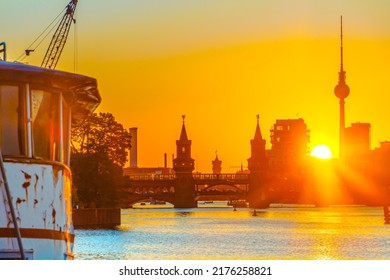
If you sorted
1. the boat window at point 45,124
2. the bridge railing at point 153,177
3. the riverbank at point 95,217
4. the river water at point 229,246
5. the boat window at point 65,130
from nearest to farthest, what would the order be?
1. the boat window at point 45,124
2. the boat window at point 65,130
3. the river water at point 229,246
4. the riverbank at point 95,217
5. the bridge railing at point 153,177

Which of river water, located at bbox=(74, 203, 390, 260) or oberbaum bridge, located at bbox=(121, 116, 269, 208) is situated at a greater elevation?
oberbaum bridge, located at bbox=(121, 116, 269, 208)

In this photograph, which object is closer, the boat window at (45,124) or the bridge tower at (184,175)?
the boat window at (45,124)

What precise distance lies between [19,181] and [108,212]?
41.5 metres

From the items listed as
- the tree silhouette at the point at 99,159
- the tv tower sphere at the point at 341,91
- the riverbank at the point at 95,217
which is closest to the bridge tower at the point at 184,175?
the tv tower sphere at the point at 341,91

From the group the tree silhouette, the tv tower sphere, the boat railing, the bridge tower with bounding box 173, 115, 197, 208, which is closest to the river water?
the tree silhouette

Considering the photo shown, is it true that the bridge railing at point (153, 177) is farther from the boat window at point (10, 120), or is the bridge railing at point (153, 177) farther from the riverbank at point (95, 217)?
the boat window at point (10, 120)

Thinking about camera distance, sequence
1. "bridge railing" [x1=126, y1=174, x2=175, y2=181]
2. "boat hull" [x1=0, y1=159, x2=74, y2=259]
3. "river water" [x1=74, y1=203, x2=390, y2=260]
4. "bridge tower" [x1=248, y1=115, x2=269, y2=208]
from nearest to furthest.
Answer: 1. "boat hull" [x1=0, y1=159, x2=74, y2=259]
2. "river water" [x1=74, y1=203, x2=390, y2=260]
3. "bridge railing" [x1=126, y1=174, x2=175, y2=181]
4. "bridge tower" [x1=248, y1=115, x2=269, y2=208]

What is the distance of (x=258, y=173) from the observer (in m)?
122

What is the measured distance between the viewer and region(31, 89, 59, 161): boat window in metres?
8.22

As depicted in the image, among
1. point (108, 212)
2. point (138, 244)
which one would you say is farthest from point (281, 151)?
point (138, 244)

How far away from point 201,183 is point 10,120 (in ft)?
359

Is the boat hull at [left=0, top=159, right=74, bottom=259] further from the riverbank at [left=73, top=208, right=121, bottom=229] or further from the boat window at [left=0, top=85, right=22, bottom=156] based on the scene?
the riverbank at [left=73, top=208, right=121, bottom=229]

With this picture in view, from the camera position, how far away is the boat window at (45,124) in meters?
8.22
